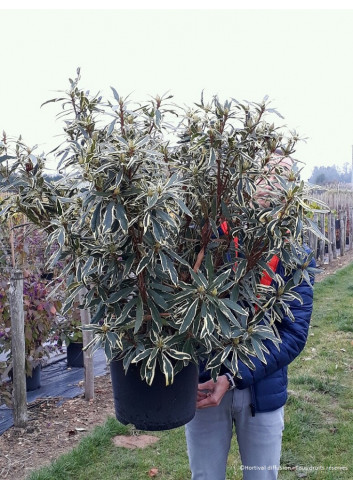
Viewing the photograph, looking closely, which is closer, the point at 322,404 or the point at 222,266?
the point at 222,266

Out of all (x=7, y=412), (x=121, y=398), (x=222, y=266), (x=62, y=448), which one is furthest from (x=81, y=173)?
(x=7, y=412)

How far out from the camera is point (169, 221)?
1253 mm

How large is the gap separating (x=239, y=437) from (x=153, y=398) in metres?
0.71

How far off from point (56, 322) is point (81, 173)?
3.72m

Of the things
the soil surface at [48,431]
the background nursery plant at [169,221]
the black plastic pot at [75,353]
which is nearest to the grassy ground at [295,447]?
the soil surface at [48,431]

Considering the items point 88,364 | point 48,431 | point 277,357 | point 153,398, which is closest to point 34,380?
point 88,364

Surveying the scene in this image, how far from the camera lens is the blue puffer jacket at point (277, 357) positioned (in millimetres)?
1905

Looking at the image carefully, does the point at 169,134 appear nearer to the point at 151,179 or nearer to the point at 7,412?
the point at 151,179

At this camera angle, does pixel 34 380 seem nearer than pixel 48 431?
No

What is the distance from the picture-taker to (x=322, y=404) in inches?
159

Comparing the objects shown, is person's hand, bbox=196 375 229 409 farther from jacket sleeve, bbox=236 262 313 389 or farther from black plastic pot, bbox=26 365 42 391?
black plastic pot, bbox=26 365 42 391

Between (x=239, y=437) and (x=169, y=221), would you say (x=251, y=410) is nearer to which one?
(x=239, y=437)

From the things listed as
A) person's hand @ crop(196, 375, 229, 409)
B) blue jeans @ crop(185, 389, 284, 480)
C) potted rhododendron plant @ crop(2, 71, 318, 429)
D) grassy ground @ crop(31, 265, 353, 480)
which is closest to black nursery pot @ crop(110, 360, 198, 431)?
potted rhododendron plant @ crop(2, 71, 318, 429)

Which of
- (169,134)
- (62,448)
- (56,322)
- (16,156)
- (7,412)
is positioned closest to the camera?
(16,156)
